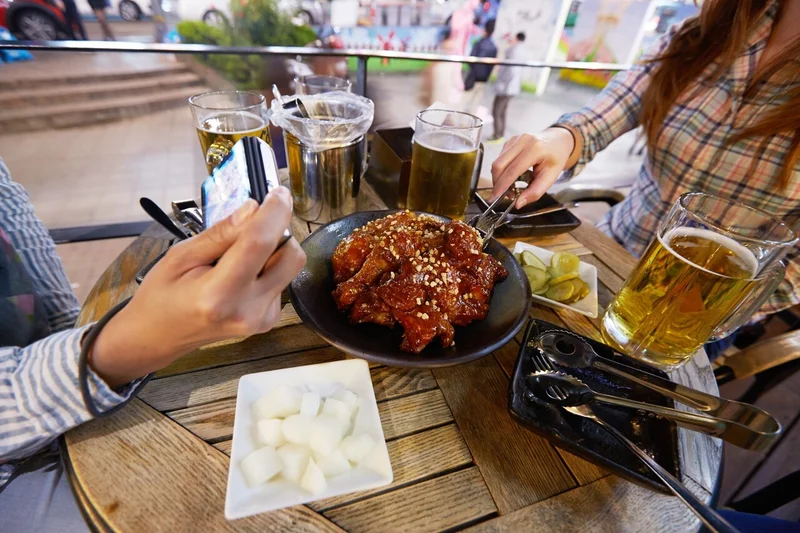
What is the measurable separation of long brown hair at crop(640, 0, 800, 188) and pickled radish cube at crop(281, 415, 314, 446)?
2.07 metres

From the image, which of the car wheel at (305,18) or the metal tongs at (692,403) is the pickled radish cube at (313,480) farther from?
the car wheel at (305,18)

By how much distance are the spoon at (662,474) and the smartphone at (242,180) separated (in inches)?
30.4

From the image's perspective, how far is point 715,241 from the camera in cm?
118

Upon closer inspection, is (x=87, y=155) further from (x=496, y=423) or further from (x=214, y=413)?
(x=496, y=423)

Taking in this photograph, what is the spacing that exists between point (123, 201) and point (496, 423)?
476 centimetres

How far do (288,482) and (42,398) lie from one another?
558 mm

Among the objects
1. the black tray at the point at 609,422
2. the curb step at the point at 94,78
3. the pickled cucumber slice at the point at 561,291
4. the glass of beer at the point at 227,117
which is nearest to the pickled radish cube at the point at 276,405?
the black tray at the point at 609,422

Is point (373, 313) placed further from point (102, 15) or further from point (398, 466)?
point (102, 15)

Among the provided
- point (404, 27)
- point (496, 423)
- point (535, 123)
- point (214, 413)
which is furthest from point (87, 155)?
point (535, 123)

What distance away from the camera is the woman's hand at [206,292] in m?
0.74

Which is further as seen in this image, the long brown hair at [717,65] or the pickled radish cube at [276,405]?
the long brown hair at [717,65]

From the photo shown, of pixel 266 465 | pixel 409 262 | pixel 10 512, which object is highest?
pixel 409 262

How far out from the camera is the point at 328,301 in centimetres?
119

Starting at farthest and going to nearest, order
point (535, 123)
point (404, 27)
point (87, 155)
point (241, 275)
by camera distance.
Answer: point (535, 123), point (404, 27), point (87, 155), point (241, 275)
